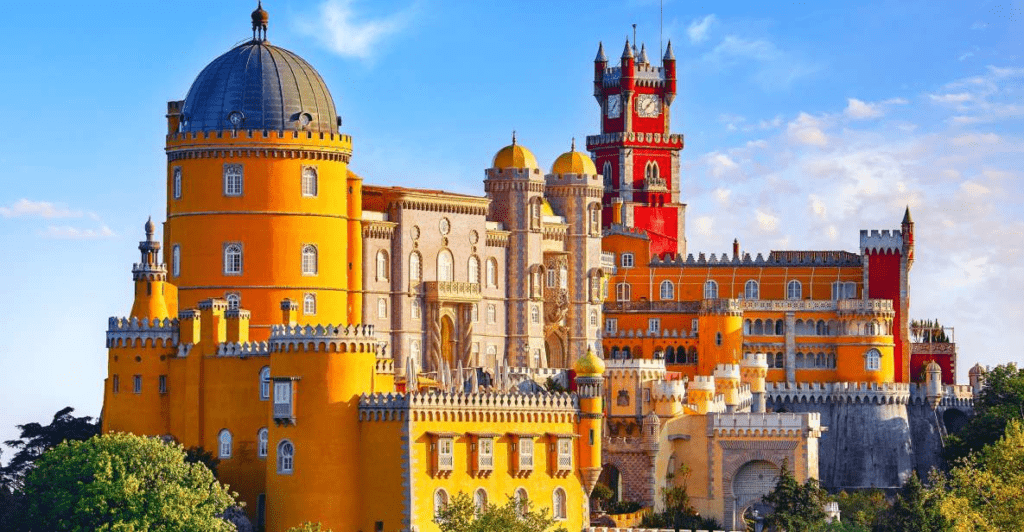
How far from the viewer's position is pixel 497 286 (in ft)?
481

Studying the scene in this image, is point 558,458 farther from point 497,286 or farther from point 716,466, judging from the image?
point 497,286

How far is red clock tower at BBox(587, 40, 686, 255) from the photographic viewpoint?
17712 cm

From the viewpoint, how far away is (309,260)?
414ft

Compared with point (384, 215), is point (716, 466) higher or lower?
lower

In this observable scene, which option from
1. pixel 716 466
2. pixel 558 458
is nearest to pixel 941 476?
pixel 716 466

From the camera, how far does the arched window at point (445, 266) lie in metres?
141

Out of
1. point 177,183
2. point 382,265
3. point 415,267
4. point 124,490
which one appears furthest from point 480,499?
point 415,267

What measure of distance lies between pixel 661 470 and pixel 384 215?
2041cm

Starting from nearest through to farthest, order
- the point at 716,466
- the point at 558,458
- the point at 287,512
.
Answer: the point at 287,512, the point at 558,458, the point at 716,466

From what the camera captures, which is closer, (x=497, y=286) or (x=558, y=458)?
(x=558, y=458)

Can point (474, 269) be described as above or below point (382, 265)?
above

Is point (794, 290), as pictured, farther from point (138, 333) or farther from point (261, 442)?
point (138, 333)

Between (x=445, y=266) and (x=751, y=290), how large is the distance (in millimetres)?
30725

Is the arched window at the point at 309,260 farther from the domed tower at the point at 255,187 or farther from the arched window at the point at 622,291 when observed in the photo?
the arched window at the point at 622,291
